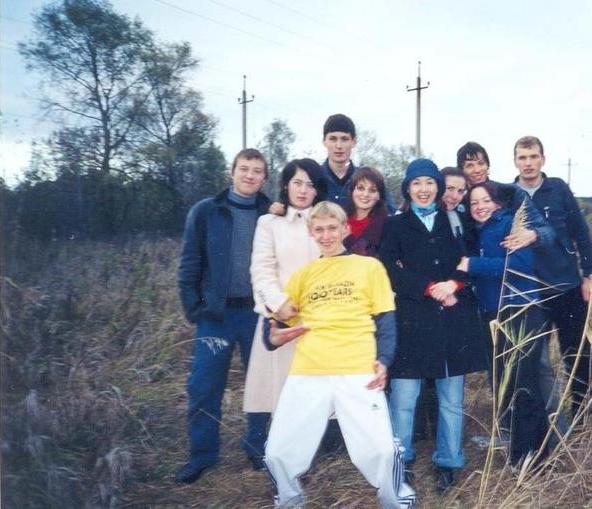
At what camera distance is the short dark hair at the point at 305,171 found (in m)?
3.12

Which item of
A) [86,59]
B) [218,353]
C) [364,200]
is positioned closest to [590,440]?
[364,200]

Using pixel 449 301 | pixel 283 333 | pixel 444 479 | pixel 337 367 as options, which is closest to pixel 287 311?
pixel 283 333

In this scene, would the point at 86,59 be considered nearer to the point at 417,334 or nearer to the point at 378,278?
the point at 378,278

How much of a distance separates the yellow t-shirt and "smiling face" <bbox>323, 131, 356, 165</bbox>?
67cm

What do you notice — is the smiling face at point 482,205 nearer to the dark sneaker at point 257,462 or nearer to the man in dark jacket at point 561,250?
the man in dark jacket at point 561,250

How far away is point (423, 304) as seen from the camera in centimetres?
318

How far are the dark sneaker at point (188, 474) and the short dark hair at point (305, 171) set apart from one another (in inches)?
50.3

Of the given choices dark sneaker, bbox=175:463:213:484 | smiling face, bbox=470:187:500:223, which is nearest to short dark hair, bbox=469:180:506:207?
smiling face, bbox=470:187:500:223

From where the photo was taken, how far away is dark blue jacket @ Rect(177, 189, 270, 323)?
10.7 feet

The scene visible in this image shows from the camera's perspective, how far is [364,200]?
10.4ft

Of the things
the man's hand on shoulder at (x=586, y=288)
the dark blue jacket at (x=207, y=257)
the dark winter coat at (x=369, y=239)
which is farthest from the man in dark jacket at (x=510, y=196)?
the dark blue jacket at (x=207, y=257)

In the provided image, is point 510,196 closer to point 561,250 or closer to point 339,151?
point 561,250

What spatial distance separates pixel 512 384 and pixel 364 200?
1243 millimetres

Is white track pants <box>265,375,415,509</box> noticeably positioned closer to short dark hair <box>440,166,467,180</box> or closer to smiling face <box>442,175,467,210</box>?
smiling face <box>442,175,467,210</box>
